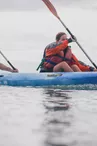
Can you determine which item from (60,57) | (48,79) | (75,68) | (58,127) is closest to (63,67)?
(60,57)

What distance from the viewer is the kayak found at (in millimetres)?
11547

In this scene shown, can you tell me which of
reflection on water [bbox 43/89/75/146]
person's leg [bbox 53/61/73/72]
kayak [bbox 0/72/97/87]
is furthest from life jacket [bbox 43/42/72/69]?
reflection on water [bbox 43/89/75/146]

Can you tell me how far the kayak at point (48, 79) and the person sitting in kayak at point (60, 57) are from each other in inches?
17.5

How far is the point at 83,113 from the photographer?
19.3 feet

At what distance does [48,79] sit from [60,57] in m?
0.80

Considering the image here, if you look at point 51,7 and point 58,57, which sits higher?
point 51,7

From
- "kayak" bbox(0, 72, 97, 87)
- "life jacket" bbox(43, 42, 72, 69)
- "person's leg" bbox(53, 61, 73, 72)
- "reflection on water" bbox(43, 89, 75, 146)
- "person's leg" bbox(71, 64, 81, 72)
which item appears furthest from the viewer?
"person's leg" bbox(71, 64, 81, 72)

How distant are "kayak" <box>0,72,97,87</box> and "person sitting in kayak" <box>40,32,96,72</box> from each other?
1.46 ft

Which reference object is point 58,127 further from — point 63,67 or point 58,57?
point 58,57

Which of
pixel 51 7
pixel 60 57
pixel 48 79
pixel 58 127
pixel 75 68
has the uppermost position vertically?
pixel 51 7

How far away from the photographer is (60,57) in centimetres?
1249

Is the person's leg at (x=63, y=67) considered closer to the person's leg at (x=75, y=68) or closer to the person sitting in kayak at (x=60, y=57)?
the person sitting in kayak at (x=60, y=57)

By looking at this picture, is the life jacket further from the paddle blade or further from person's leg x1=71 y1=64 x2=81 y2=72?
the paddle blade

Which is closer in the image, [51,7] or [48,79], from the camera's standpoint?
[48,79]
